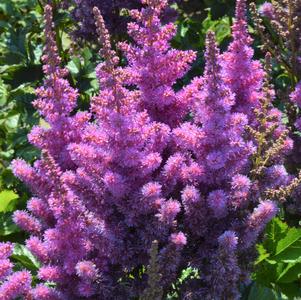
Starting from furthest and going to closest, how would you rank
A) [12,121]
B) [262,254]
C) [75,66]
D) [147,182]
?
[12,121] < [75,66] < [262,254] < [147,182]

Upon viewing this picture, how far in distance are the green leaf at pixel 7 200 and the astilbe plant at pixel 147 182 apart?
1.07m

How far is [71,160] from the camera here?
223 centimetres

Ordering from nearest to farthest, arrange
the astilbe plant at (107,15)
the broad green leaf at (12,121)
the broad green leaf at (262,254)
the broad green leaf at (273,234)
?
the broad green leaf at (262,254), the broad green leaf at (273,234), the astilbe plant at (107,15), the broad green leaf at (12,121)

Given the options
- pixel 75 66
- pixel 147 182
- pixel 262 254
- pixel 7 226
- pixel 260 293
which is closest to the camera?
pixel 147 182

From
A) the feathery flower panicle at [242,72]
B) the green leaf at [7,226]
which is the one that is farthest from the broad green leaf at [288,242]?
the green leaf at [7,226]

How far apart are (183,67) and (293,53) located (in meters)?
0.75

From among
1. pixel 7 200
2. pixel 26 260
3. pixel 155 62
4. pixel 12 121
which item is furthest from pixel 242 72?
pixel 12 121

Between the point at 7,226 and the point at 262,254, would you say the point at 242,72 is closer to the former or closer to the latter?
the point at 262,254

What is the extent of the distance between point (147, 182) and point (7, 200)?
5.01 feet

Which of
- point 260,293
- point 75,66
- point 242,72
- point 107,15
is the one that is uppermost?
point 242,72

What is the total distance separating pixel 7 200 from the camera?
340cm

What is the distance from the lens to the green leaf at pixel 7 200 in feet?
10.7

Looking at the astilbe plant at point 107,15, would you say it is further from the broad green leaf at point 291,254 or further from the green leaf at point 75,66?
the broad green leaf at point 291,254

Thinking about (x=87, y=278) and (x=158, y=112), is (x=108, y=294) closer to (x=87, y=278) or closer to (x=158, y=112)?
(x=87, y=278)
